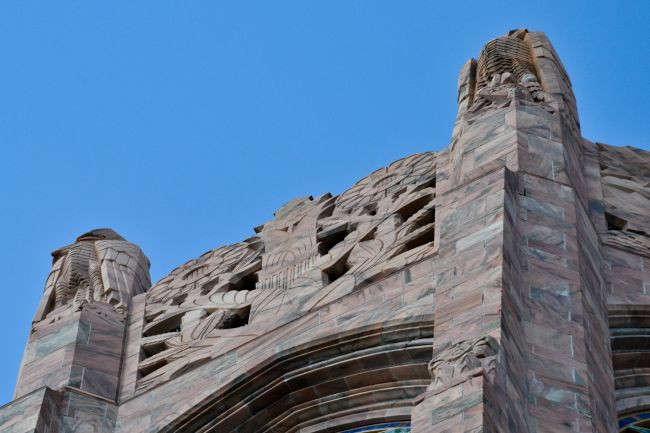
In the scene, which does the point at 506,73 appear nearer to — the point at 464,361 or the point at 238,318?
the point at 238,318

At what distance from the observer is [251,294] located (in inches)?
1256

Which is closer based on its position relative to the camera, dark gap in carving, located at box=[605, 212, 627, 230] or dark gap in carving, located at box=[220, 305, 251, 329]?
dark gap in carving, located at box=[605, 212, 627, 230]

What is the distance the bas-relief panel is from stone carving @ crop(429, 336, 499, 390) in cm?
440

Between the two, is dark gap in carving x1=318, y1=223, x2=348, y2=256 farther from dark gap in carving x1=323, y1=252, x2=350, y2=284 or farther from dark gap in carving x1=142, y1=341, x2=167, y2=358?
dark gap in carving x1=142, y1=341, x2=167, y2=358

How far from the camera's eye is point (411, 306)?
2823 centimetres

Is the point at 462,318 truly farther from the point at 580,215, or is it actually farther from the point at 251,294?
the point at 251,294

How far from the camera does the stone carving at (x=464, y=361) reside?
953 inches

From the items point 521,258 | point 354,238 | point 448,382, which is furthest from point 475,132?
point 448,382

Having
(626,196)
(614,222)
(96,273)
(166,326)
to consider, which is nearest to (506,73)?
(626,196)

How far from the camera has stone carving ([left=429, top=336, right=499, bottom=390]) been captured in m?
24.2

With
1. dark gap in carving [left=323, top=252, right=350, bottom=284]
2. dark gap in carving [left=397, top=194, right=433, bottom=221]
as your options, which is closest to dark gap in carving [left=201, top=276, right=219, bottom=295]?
dark gap in carving [left=323, top=252, right=350, bottom=284]

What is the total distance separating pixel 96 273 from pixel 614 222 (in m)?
7.21

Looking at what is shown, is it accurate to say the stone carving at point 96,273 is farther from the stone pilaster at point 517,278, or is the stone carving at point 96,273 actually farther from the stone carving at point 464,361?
the stone carving at point 464,361

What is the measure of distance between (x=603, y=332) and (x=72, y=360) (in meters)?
7.12
